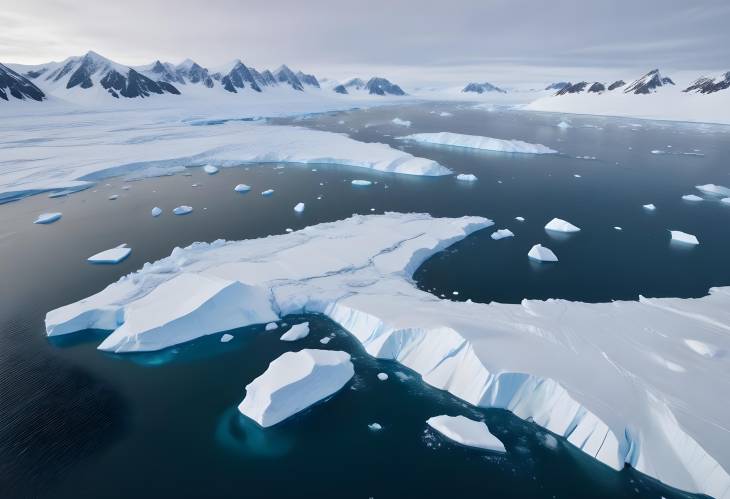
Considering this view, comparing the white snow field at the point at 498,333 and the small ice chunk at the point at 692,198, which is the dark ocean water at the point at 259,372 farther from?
the small ice chunk at the point at 692,198

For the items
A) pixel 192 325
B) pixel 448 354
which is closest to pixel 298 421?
pixel 448 354

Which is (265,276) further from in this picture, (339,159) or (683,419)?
(339,159)

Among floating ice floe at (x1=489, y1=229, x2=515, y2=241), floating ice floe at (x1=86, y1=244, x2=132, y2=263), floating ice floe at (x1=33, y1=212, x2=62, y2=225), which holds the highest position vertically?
floating ice floe at (x1=33, y1=212, x2=62, y2=225)

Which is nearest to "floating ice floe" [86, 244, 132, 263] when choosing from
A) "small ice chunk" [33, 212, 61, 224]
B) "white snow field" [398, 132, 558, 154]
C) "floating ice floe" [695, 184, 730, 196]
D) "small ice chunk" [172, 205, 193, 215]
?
"small ice chunk" [172, 205, 193, 215]

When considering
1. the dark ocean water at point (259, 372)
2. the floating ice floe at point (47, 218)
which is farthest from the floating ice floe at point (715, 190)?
the floating ice floe at point (47, 218)

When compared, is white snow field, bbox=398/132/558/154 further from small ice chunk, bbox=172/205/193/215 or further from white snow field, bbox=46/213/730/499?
small ice chunk, bbox=172/205/193/215

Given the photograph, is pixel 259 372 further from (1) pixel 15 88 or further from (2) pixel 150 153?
(1) pixel 15 88

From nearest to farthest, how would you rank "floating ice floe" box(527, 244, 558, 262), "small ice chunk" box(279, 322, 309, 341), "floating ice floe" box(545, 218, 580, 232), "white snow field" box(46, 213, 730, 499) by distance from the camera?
"white snow field" box(46, 213, 730, 499), "small ice chunk" box(279, 322, 309, 341), "floating ice floe" box(527, 244, 558, 262), "floating ice floe" box(545, 218, 580, 232)
